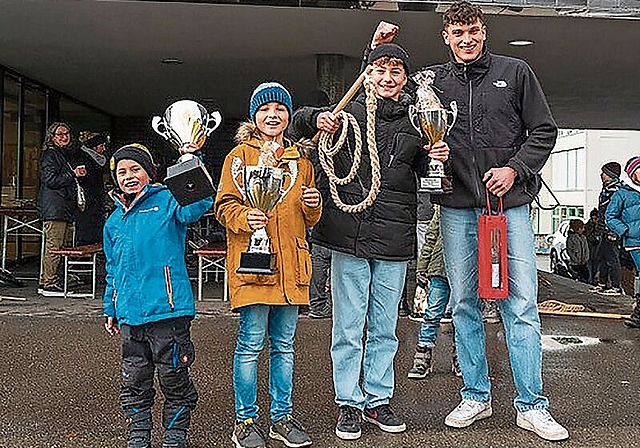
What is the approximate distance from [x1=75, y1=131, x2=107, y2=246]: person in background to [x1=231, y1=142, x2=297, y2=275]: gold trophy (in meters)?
6.15

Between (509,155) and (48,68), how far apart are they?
902 centimetres

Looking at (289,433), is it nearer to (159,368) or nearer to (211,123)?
(159,368)

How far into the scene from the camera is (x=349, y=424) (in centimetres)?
407

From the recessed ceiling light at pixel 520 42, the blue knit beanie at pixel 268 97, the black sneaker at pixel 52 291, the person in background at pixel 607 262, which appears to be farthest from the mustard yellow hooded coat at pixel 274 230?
the person in background at pixel 607 262

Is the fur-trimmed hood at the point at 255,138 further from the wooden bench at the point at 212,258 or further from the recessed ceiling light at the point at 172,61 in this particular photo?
the recessed ceiling light at the point at 172,61

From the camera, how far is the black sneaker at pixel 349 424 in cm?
404

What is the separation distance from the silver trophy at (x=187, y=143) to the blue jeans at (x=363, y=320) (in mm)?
858

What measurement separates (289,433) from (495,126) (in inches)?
72.2

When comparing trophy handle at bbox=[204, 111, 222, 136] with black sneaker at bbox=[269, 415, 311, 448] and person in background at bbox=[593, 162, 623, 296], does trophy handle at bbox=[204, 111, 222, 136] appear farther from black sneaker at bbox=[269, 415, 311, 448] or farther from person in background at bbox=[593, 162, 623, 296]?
person in background at bbox=[593, 162, 623, 296]

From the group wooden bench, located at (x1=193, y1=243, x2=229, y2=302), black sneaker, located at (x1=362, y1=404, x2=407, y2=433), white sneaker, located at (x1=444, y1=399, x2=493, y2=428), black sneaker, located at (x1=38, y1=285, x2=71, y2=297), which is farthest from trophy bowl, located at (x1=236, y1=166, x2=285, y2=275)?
black sneaker, located at (x1=38, y1=285, x2=71, y2=297)

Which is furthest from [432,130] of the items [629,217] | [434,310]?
[629,217]

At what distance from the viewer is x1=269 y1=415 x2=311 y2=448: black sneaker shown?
3.93m

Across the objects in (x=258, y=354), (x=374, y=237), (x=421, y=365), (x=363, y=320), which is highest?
(x=374, y=237)

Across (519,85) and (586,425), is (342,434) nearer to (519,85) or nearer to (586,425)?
(586,425)
